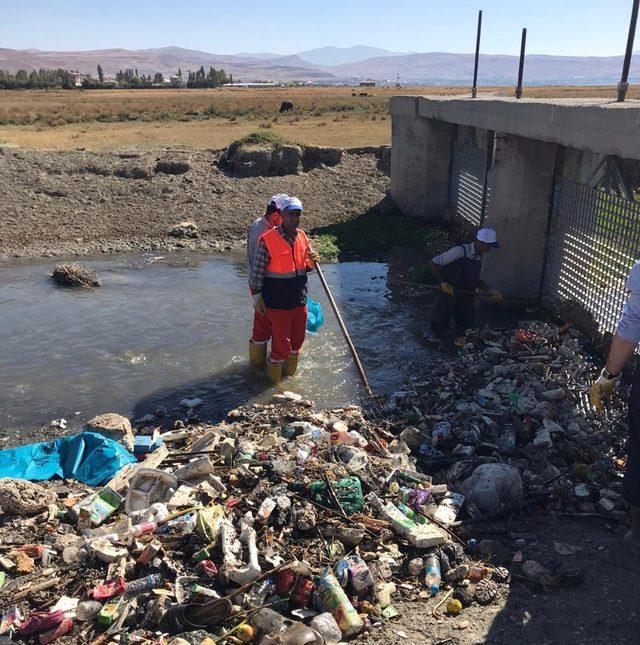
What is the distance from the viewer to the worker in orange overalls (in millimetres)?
6879

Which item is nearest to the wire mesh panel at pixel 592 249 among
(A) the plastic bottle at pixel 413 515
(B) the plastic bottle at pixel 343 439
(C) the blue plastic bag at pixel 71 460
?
(B) the plastic bottle at pixel 343 439

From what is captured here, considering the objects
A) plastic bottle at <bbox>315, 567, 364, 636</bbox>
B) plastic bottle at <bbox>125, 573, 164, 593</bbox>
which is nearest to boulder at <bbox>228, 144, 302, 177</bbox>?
plastic bottle at <bbox>125, 573, 164, 593</bbox>

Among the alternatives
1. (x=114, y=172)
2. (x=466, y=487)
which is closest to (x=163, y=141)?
(x=114, y=172)

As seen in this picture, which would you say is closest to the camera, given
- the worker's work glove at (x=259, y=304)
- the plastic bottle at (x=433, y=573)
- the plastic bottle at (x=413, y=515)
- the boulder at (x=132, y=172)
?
the plastic bottle at (x=433, y=573)

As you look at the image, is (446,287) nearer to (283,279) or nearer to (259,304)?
(283,279)

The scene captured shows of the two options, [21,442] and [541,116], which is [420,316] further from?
[21,442]

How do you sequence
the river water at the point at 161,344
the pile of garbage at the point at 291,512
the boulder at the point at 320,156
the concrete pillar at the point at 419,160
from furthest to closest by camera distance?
the boulder at the point at 320,156
the concrete pillar at the point at 419,160
the river water at the point at 161,344
the pile of garbage at the point at 291,512

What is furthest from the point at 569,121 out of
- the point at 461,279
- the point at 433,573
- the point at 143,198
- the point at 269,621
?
the point at 143,198

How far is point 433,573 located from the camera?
3947 mm

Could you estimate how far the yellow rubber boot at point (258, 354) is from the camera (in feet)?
24.8

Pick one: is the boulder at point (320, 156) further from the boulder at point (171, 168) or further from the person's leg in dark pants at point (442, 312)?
the person's leg in dark pants at point (442, 312)

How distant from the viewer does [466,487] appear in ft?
15.9

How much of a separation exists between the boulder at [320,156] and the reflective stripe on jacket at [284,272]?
12.2m

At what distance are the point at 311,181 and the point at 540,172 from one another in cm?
969
